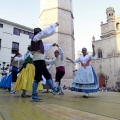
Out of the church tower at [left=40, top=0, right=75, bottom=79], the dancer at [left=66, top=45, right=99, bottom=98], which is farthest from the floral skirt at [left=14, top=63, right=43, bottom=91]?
the church tower at [left=40, top=0, right=75, bottom=79]

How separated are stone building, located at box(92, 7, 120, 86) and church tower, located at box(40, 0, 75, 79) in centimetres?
1363

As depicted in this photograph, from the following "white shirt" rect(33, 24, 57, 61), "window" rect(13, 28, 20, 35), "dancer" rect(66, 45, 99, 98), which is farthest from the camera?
"window" rect(13, 28, 20, 35)

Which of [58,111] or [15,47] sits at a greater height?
[15,47]

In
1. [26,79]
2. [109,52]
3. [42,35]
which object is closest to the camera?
[42,35]

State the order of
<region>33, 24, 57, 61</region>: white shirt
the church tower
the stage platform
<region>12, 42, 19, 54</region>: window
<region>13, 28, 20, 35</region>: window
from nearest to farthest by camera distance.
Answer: the stage platform < <region>33, 24, 57, 61</region>: white shirt < the church tower < <region>12, 42, 19, 54</region>: window < <region>13, 28, 20, 35</region>: window

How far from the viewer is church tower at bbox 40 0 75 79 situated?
18656 millimetres

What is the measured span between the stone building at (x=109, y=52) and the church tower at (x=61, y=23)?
44.7 feet

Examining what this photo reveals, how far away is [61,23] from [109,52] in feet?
53.4

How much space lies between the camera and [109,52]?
3225 centimetres

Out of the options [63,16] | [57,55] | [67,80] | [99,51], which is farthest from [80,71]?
[99,51]

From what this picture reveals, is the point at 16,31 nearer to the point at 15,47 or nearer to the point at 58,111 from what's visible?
the point at 15,47

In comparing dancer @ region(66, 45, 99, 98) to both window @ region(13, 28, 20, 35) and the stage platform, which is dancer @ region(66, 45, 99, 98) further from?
window @ region(13, 28, 20, 35)

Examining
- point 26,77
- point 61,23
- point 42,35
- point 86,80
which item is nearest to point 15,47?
point 61,23

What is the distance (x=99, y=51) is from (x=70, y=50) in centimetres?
1637
